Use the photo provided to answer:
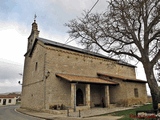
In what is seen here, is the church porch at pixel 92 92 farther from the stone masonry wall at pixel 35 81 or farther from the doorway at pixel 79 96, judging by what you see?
the stone masonry wall at pixel 35 81

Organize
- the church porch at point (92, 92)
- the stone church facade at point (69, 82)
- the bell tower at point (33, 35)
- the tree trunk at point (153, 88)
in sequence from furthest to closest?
the bell tower at point (33, 35)
the church porch at point (92, 92)
the stone church facade at point (69, 82)
the tree trunk at point (153, 88)

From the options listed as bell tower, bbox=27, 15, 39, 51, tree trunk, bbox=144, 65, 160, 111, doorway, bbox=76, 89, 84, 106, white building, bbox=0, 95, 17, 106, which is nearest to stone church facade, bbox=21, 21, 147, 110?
doorway, bbox=76, 89, 84, 106

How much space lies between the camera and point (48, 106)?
16266 mm

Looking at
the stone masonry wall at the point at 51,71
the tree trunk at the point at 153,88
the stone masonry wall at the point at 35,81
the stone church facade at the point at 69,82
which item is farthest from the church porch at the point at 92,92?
the tree trunk at the point at 153,88

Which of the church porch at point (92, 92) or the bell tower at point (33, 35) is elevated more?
the bell tower at point (33, 35)

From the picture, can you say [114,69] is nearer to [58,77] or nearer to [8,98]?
[58,77]

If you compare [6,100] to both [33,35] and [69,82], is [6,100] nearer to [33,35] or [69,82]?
[33,35]

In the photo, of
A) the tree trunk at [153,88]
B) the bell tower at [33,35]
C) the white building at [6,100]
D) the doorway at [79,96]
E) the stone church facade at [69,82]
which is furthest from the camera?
the white building at [6,100]

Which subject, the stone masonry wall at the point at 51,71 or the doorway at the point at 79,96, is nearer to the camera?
the stone masonry wall at the point at 51,71

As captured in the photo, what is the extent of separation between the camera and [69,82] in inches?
713

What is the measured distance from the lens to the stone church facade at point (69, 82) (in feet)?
56.5

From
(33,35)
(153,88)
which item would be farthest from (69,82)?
(33,35)

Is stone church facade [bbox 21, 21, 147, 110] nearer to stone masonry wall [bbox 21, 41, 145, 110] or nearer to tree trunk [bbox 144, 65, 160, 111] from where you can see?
stone masonry wall [bbox 21, 41, 145, 110]

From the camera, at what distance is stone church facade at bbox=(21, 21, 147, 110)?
1723cm
